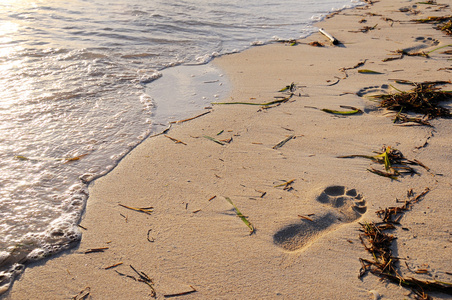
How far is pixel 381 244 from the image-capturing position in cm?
181

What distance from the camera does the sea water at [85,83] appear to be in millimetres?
2369

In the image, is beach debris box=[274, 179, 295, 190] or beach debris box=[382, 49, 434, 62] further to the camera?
beach debris box=[382, 49, 434, 62]

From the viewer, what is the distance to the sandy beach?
1.74 m

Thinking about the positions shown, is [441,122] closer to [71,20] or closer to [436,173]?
[436,173]

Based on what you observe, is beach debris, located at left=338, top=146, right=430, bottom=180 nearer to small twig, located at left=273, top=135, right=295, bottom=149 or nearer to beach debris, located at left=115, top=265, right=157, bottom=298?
small twig, located at left=273, top=135, right=295, bottom=149

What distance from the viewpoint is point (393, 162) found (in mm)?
2455

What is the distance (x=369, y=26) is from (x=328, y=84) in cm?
303

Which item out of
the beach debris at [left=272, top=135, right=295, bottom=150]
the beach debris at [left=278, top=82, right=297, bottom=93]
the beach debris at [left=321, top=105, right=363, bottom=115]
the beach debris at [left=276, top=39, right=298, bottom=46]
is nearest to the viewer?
the beach debris at [left=272, top=135, right=295, bottom=150]

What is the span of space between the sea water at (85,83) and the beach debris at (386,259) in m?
1.70

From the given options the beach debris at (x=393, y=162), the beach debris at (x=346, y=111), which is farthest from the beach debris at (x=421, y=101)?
the beach debris at (x=393, y=162)

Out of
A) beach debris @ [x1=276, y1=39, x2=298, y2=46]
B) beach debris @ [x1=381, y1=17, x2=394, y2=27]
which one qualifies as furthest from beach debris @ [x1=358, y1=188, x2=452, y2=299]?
beach debris @ [x1=381, y1=17, x2=394, y2=27]

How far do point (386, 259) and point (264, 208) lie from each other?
2.47ft

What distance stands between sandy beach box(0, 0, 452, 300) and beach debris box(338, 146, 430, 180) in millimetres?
44

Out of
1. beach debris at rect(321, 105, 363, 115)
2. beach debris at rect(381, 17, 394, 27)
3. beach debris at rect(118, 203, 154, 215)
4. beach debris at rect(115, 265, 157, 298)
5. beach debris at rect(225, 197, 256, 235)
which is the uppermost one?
beach debris at rect(381, 17, 394, 27)
